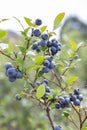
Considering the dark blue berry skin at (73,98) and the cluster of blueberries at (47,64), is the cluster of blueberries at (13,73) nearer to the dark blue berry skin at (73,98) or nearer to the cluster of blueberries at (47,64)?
the cluster of blueberries at (47,64)

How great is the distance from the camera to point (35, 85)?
4.29 feet

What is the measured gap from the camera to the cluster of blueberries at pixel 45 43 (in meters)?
1.24

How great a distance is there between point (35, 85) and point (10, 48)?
17 cm

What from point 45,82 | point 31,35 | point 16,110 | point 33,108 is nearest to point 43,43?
point 31,35

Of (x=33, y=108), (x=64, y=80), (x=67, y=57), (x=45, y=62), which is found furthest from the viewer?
(x=33, y=108)

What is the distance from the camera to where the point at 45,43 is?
1.25 metres

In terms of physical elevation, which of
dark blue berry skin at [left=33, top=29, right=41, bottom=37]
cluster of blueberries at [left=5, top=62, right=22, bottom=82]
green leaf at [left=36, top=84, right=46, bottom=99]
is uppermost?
dark blue berry skin at [left=33, top=29, right=41, bottom=37]

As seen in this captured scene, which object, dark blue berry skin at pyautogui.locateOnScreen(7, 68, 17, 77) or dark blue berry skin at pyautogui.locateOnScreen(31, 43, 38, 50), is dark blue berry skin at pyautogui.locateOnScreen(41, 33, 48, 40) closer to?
dark blue berry skin at pyautogui.locateOnScreen(31, 43, 38, 50)

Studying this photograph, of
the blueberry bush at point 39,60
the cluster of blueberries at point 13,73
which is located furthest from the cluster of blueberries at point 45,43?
the cluster of blueberries at point 13,73

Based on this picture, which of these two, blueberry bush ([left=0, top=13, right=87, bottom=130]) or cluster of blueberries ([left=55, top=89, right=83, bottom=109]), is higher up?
blueberry bush ([left=0, top=13, right=87, bottom=130])

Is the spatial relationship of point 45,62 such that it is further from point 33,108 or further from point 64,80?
point 33,108

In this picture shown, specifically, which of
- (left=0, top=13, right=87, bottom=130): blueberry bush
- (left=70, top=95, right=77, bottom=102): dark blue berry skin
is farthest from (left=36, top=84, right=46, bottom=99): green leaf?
(left=70, top=95, right=77, bottom=102): dark blue berry skin

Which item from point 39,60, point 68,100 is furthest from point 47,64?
point 68,100

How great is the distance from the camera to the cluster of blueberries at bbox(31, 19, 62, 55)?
1239 millimetres
